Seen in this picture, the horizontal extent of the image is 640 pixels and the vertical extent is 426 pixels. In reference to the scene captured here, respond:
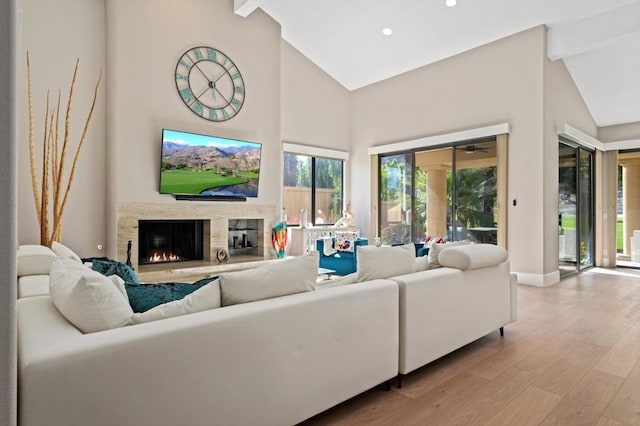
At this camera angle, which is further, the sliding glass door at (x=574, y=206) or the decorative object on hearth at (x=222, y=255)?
the sliding glass door at (x=574, y=206)

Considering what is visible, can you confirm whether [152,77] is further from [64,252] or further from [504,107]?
[504,107]

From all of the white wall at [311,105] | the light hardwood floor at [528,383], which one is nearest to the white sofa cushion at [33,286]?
the light hardwood floor at [528,383]

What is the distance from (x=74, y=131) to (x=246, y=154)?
219cm

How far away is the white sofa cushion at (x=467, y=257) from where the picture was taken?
260cm

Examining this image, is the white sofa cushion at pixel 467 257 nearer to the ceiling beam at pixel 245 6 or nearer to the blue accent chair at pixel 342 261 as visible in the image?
the blue accent chair at pixel 342 261

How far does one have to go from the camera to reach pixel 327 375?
5.73 feet

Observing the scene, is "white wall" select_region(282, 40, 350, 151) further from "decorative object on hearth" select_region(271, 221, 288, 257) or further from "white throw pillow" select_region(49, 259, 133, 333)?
"white throw pillow" select_region(49, 259, 133, 333)

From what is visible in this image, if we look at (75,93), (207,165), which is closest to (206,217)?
(207,165)

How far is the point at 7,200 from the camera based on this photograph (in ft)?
2.68

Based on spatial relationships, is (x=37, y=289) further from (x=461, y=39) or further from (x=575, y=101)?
(x=575, y=101)

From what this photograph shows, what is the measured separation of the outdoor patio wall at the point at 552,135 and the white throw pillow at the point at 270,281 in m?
4.43

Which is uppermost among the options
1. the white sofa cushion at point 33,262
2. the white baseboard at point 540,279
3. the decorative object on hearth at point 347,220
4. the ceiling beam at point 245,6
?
the ceiling beam at point 245,6

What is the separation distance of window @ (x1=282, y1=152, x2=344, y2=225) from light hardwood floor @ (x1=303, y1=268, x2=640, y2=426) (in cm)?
443

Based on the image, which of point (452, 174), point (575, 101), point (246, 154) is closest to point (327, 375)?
point (246, 154)
